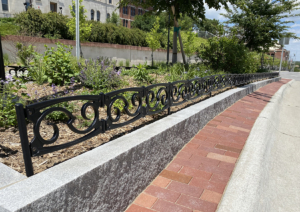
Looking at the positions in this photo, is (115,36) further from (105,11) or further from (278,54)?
(278,54)

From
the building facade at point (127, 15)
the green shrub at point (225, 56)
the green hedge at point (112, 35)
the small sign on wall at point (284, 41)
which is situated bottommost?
the green shrub at point (225, 56)

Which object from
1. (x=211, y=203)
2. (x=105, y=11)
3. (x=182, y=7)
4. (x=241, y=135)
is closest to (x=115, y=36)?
(x=182, y=7)

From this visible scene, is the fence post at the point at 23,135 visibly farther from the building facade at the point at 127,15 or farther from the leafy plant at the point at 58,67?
the building facade at the point at 127,15

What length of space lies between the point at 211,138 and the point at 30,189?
3.06 meters

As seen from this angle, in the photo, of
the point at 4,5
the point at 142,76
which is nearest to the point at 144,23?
the point at 4,5

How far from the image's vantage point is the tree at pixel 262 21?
1644 cm

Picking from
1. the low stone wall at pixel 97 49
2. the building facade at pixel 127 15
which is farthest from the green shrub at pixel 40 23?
the building facade at pixel 127 15

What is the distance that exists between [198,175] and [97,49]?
2064cm

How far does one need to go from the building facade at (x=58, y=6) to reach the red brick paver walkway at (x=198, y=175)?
57.3 feet

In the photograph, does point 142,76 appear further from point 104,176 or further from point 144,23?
point 144,23

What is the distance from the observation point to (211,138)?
391cm

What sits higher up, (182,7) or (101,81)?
(182,7)

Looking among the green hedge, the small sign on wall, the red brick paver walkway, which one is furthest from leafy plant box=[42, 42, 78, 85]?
the green hedge

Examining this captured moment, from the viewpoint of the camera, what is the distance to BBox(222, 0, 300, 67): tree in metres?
16.4
